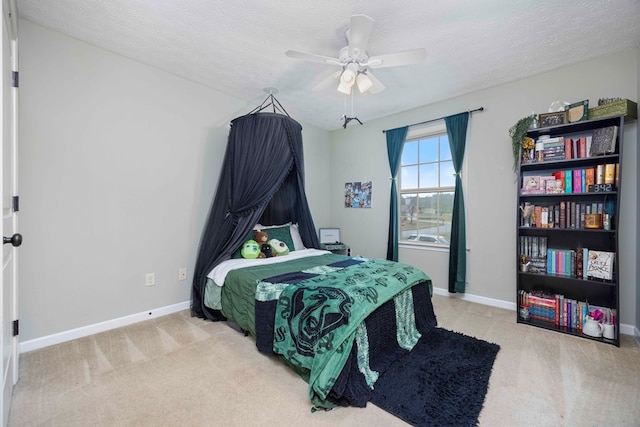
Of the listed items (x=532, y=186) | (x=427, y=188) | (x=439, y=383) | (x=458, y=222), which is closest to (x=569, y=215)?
(x=532, y=186)

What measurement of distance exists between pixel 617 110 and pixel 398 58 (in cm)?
197

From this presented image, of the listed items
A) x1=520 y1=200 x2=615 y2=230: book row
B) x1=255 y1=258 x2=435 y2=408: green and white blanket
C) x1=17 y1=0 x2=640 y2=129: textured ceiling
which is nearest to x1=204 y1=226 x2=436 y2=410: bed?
x1=255 y1=258 x2=435 y2=408: green and white blanket

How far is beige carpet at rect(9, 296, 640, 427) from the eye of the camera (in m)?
1.52

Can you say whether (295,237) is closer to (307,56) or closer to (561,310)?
(307,56)

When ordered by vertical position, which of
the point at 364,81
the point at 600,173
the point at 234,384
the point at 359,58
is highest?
the point at 359,58

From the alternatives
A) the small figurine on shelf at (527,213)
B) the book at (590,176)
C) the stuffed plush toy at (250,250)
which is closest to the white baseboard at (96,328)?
the stuffed plush toy at (250,250)

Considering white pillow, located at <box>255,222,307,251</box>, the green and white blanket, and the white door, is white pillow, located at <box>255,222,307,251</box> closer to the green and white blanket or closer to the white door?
the green and white blanket

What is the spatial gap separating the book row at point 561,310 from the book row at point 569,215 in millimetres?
695

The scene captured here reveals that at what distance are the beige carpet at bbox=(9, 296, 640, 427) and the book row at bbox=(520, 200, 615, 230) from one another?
99cm

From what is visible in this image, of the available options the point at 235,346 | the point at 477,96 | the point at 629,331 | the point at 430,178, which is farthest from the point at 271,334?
the point at 477,96

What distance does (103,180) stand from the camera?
2.52m

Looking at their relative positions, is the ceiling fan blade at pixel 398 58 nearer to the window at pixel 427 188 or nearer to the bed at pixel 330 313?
the bed at pixel 330 313

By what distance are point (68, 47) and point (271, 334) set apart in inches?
113

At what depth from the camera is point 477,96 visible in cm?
330
